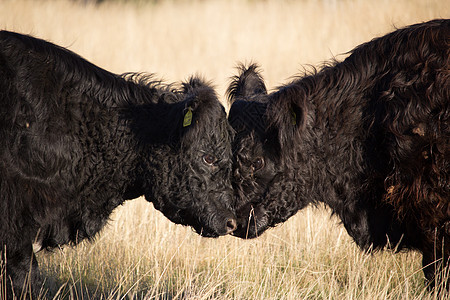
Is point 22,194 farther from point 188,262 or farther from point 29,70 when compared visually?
point 188,262

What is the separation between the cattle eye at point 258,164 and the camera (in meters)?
4.74

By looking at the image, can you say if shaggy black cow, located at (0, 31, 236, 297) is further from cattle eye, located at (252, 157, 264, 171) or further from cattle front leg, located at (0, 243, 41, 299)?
cattle eye, located at (252, 157, 264, 171)

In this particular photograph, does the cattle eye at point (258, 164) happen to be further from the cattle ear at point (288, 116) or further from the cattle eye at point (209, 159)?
the cattle eye at point (209, 159)

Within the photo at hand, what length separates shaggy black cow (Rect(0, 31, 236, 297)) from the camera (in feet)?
12.9

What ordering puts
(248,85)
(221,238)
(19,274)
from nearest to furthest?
(19,274) < (248,85) < (221,238)

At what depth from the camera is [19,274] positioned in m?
3.96

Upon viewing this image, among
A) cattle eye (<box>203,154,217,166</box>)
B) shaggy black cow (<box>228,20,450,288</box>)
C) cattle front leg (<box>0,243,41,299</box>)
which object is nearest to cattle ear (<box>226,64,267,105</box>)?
shaggy black cow (<box>228,20,450,288</box>)

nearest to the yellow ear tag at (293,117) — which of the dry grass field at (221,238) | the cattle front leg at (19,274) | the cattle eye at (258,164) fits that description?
the cattle eye at (258,164)

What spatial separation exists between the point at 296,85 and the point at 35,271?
8.38ft

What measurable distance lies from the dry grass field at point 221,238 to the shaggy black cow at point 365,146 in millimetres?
519

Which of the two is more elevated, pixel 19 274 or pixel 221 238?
pixel 221 238

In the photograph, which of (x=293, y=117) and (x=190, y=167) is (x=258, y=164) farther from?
(x=190, y=167)

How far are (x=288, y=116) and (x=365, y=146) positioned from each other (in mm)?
671

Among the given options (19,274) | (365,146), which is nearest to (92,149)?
(19,274)
